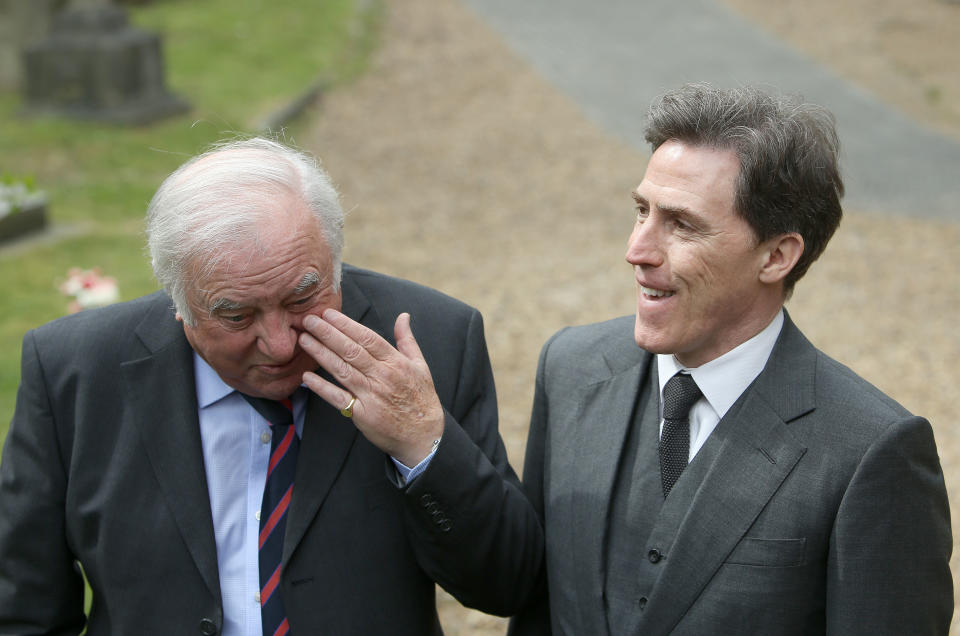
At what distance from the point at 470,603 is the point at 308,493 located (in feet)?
1.76

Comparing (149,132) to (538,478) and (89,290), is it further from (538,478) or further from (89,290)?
(538,478)

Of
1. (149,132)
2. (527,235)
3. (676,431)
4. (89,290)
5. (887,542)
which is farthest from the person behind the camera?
(149,132)

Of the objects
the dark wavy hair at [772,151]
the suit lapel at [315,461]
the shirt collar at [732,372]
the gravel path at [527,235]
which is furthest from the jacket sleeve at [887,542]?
the gravel path at [527,235]

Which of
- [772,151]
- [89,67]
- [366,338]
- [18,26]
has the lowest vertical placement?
[89,67]

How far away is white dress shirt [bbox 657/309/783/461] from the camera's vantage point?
250 centimetres

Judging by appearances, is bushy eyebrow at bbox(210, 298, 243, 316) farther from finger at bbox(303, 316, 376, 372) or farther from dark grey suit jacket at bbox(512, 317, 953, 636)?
dark grey suit jacket at bbox(512, 317, 953, 636)

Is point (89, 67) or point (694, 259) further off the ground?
point (694, 259)

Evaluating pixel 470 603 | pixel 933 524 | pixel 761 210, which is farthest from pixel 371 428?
pixel 933 524

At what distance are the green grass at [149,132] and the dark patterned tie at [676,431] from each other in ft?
5.21

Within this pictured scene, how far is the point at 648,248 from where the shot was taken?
244 cm

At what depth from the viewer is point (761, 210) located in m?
2.35

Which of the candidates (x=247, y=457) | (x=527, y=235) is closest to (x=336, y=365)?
(x=247, y=457)

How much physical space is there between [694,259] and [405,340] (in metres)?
0.72

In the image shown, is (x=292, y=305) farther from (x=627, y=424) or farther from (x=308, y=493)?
(x=627, y=424)
